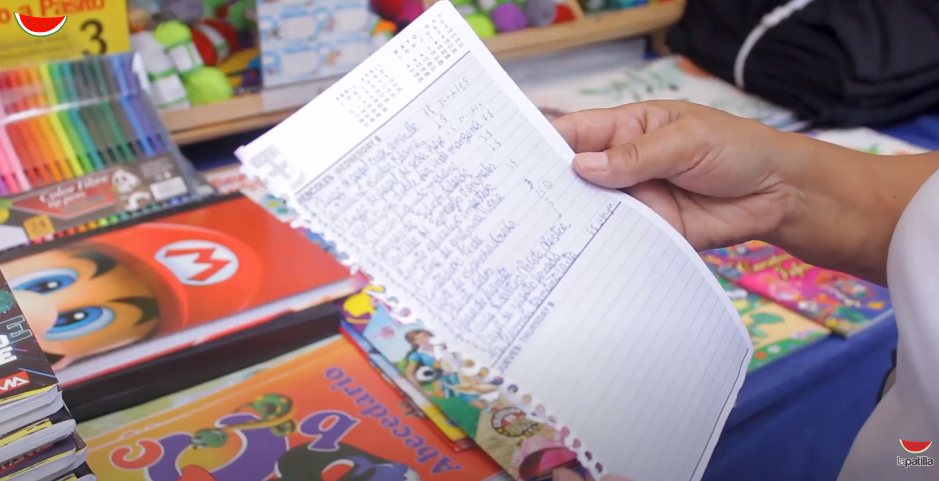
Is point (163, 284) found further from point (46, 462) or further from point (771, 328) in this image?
point (771, 328)

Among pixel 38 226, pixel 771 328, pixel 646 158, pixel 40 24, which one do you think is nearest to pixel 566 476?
pixel 646 158

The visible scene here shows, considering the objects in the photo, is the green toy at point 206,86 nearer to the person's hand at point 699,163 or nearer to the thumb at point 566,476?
the person's hand at point 699,163

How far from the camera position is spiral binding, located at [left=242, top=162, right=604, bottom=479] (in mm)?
385

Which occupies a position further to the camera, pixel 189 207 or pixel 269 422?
pixel 189 207

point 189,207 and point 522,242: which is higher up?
point 189,207

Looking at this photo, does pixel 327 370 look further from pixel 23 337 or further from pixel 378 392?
pixel 23 337

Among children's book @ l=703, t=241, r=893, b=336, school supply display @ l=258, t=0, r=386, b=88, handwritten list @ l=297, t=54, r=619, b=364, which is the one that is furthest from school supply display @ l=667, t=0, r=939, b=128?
handwritten list @ l=297, t=54, r=619, b=364

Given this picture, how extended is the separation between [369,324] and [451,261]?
29cm

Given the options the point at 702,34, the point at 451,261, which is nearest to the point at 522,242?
the point at 451,261

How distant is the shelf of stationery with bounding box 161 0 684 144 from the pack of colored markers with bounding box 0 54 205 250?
6cm

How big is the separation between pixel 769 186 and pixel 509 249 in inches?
12.7

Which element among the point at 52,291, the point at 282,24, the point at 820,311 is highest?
the point at 282,24

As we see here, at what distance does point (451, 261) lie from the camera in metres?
0.42

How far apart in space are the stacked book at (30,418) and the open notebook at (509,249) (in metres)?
0.16
